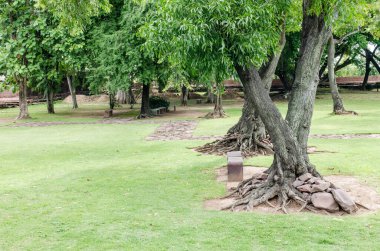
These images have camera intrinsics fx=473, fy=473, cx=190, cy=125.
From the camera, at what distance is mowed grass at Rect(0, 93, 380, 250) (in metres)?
6.58

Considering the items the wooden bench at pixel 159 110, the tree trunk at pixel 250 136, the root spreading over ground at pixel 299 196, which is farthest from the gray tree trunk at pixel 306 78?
the wooden bench at pixel 159 110

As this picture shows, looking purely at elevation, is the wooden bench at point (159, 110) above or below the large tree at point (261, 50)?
below

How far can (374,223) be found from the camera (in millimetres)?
7168

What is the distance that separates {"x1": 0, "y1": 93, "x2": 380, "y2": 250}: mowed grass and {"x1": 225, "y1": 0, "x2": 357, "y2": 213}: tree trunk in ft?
2.70

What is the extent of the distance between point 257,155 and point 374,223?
21.9 ft

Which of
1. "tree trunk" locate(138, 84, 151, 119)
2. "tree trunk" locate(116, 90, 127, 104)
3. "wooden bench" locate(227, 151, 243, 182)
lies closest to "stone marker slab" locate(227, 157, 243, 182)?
"wooden bench" locate(227, 151, 243, 182)

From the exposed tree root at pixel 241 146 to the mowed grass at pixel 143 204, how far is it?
625mm

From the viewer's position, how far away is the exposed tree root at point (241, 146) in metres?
14.0

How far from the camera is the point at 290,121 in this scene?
901 centimetres

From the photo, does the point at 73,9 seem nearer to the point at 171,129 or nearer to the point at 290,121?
the point at 290,121

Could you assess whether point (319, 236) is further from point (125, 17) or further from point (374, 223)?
point (125, 17)

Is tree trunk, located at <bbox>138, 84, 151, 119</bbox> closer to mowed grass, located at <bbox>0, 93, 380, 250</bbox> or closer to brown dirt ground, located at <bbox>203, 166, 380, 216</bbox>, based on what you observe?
mowed grass, located at <bbox>0, 93, 380, 250</bbox>


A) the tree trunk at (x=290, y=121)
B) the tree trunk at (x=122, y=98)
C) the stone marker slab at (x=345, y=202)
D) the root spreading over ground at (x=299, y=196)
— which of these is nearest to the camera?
the stone marker slab at (x=345, y=202)

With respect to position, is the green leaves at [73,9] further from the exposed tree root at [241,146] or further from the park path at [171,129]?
the park path at [171,129]
